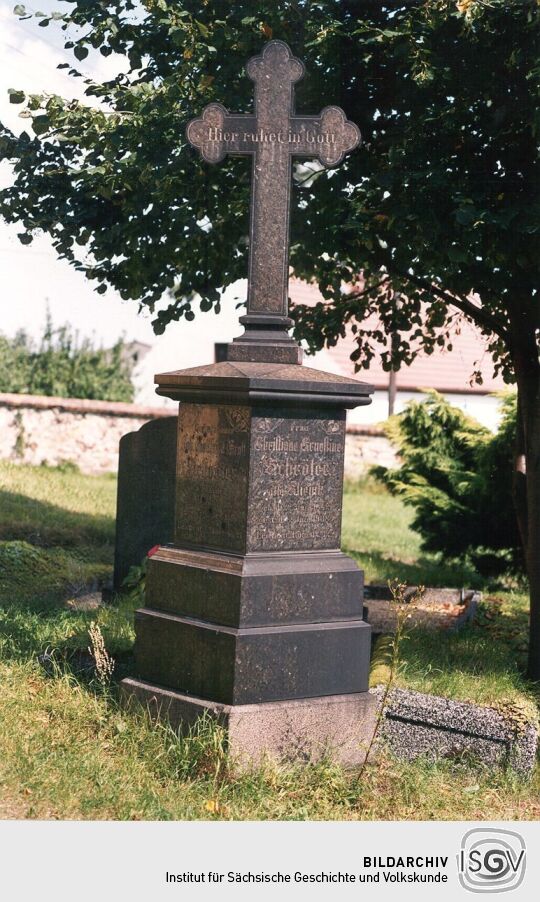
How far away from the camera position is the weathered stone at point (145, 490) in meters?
7.77

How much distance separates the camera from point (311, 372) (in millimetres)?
4684

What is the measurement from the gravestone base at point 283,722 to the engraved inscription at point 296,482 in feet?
2.22

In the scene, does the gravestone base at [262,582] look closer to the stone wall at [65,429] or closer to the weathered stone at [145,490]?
the weathered stone at [145,490]

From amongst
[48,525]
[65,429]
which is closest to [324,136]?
[48,525]

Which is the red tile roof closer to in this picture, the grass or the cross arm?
the grass

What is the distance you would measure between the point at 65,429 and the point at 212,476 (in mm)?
11220

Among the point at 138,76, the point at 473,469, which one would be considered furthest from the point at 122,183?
the point at 473,469

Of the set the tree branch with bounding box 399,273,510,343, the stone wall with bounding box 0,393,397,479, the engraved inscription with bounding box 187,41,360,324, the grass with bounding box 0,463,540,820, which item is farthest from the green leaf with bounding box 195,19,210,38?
the stone wall with bounding box 0,393,397,479

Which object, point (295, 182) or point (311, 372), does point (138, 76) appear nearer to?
point (295, 182)

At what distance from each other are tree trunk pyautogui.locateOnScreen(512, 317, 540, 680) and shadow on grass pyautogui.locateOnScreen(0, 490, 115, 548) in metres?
4.81

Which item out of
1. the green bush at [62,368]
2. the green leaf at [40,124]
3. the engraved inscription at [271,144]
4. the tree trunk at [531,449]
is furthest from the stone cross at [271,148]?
the green bush at [62,368]

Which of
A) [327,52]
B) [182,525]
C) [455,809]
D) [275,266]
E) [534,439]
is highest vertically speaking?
[327,52]

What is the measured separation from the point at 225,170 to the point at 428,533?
5.45 metres
